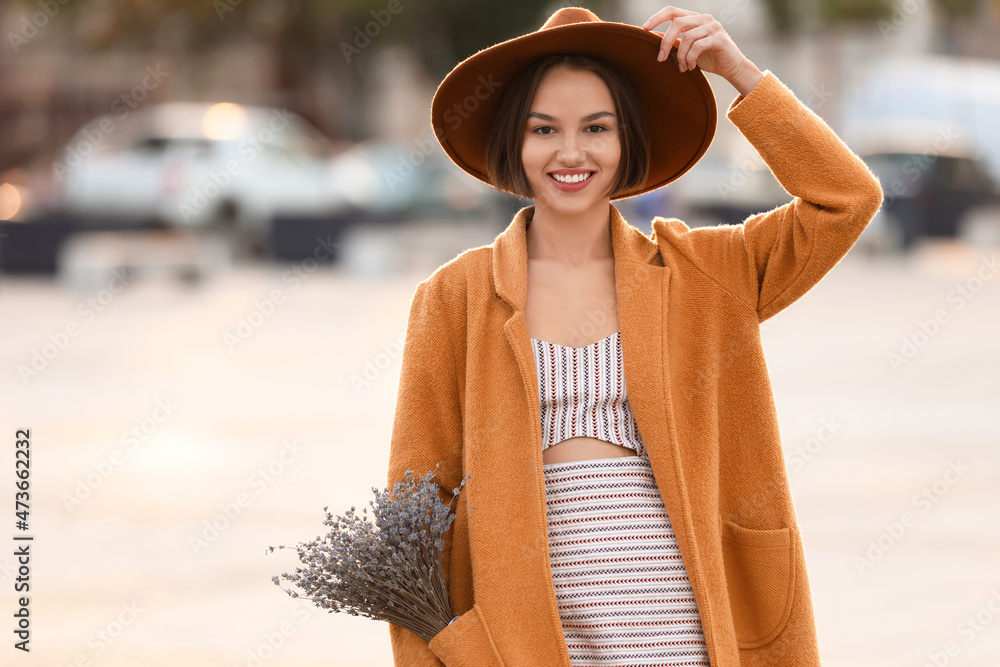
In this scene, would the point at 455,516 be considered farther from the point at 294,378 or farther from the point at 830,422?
the point at 294,378

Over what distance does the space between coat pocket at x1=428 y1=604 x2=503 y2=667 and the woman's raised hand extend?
3.61 ft

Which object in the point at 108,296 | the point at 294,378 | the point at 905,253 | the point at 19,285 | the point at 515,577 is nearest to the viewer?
the point at 515,577

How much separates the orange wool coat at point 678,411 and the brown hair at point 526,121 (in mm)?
144

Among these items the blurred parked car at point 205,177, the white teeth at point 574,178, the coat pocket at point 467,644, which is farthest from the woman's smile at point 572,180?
the blurred parked car at point 205,177

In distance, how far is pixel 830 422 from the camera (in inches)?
363

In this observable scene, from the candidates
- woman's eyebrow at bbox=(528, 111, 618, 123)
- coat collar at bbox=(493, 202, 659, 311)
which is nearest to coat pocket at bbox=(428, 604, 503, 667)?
coat collar at bbox=(493, 202, 659, 311)

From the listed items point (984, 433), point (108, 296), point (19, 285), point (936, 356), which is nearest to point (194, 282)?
point (108, 296)

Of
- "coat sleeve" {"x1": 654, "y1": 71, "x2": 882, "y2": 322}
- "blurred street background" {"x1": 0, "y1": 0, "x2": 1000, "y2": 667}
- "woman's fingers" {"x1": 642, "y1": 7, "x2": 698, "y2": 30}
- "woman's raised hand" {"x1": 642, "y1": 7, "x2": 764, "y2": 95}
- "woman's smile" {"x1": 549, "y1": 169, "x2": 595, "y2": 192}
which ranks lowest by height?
"coat sleeve" {"x1": 654, "y1": 71, "x2": 882, "y2": 322}

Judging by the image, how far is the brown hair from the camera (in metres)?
2.72

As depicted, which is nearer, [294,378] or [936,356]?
[294,378]

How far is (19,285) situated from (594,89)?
55.5 ft

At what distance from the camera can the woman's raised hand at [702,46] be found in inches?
103

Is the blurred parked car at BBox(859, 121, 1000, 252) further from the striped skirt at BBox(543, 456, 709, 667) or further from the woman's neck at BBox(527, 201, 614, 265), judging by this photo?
the striped skirt at BBox(543, 456, 709, 667)

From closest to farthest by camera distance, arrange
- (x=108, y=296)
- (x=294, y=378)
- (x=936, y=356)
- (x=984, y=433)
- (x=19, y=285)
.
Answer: (x=984, y=433)
(x=294, y=378)
(x=936, y=356)
(x=108, y=296)
(x=19, y=285)
